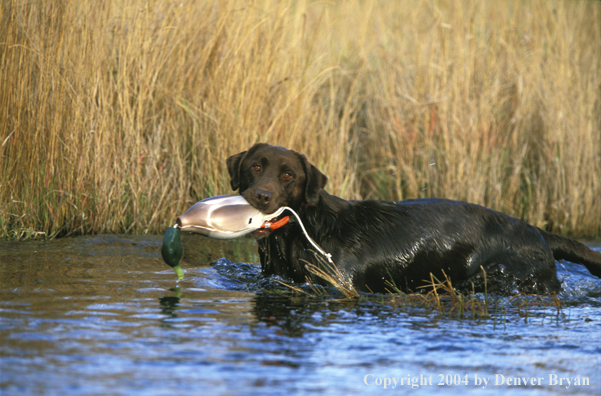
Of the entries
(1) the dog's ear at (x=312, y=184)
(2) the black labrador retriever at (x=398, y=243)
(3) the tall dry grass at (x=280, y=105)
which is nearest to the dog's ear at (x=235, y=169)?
(2) the black labrador retriever at (x=398, y=243)

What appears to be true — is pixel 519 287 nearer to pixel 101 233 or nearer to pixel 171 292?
pixel 171 292

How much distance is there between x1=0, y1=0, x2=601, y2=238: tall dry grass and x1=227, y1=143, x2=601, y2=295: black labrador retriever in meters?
2.02

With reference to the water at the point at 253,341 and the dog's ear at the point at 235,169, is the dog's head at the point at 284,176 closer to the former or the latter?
the dog's ear at the point at 235,169

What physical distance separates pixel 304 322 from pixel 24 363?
5.02 ft

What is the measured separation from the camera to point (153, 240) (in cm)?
657

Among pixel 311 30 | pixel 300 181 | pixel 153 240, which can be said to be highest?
pixel 311 30

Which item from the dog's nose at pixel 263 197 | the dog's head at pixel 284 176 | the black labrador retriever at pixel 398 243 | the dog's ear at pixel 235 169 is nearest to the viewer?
the dog's nose at pixel 263 197

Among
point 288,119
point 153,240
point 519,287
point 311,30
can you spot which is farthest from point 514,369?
point 311,30

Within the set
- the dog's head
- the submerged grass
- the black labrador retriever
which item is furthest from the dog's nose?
the submerged grass

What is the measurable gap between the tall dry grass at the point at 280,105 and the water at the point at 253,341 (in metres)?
1.64

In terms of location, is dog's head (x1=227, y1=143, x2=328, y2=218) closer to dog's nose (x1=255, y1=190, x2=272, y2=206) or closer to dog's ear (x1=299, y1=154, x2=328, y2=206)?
dog's ear (x1=299, y1=154, x2=328, y2=206)

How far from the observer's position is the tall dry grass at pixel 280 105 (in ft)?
20.2

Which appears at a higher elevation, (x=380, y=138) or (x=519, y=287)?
(x=380, y=138)

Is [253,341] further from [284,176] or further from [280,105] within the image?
[280,105]
